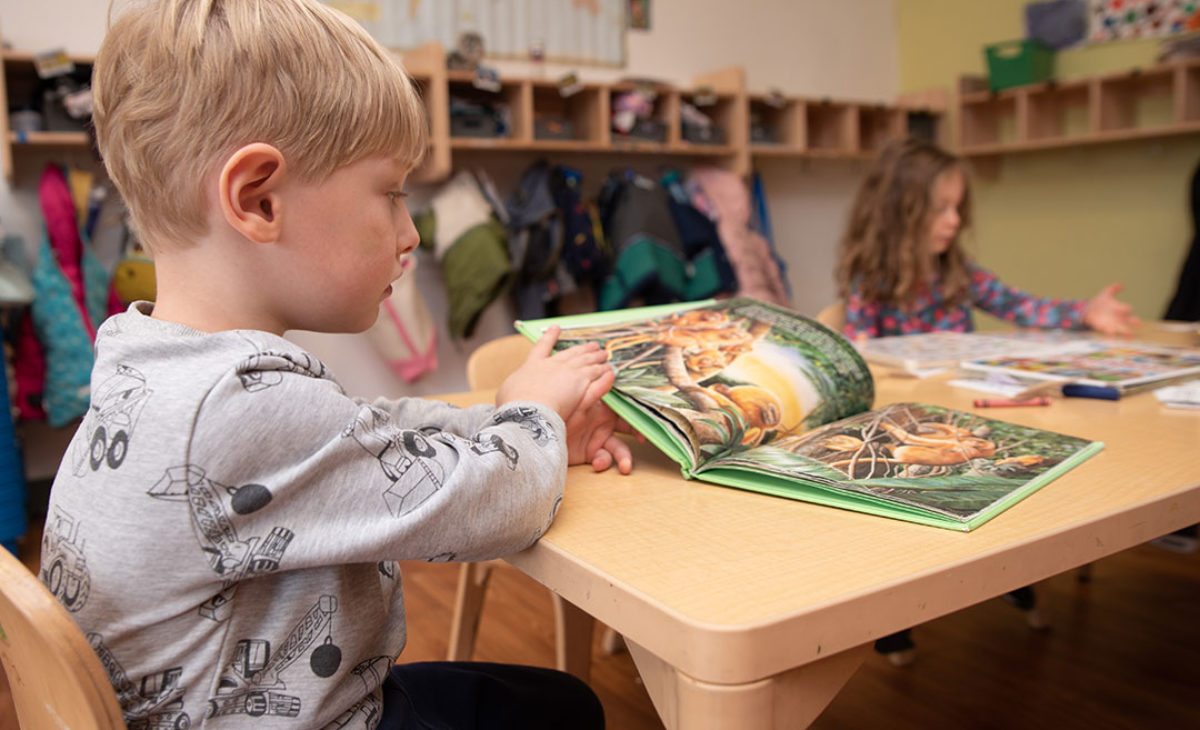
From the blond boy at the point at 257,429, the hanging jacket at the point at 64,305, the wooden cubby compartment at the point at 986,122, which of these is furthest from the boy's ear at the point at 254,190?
the wooden cubby compartment at the point at 986,122

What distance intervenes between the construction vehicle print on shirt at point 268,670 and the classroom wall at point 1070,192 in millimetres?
4012

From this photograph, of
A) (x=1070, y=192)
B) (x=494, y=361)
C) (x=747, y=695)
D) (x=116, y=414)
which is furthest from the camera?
(x=1070, y=192)

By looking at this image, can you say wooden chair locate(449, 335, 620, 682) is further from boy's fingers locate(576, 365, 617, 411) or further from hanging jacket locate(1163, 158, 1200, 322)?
hanging jacket locate(1163, 158, 1200, 322)

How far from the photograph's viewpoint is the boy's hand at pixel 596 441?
0.78 meters

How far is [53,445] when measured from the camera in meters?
2.82

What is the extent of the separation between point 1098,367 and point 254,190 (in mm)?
1061

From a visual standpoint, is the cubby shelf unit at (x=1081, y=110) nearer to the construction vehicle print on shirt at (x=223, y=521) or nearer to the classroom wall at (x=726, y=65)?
the classroom wall at (x=726, y=65)

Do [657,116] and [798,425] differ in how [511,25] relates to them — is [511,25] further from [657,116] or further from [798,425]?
[798,425]

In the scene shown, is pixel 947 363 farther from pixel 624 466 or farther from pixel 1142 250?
pixel 1142 250

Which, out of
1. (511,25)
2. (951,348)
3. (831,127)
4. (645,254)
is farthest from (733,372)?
(831,127)

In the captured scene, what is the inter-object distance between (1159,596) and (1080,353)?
36.8 inches

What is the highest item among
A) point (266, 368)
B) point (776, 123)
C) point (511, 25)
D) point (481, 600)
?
point (511, 25)

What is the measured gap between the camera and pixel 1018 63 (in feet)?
12.9

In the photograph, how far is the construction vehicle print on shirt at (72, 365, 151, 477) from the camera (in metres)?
0.55
